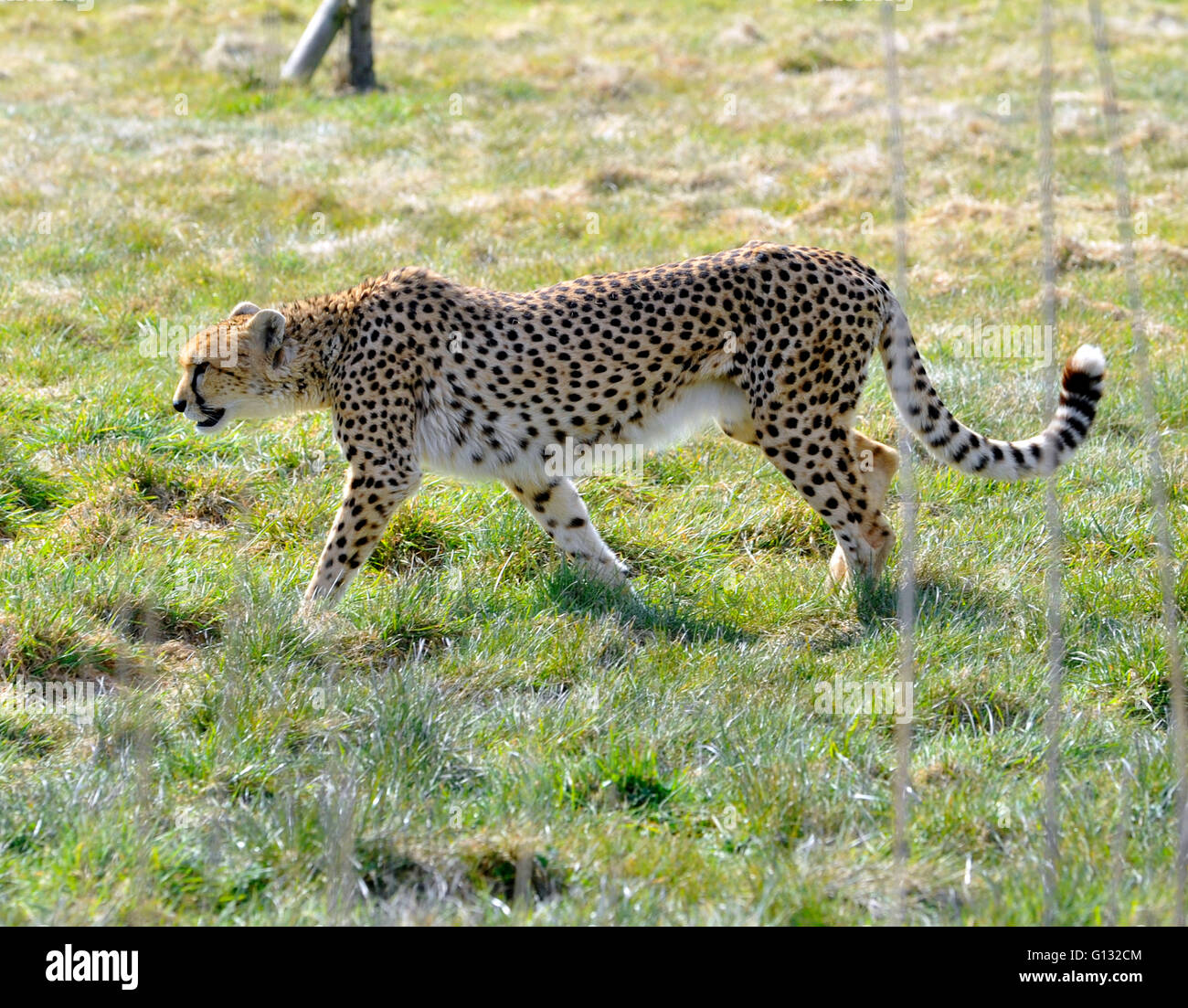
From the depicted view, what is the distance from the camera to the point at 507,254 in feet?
26.7

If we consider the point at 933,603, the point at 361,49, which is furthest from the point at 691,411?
the point at 361,49

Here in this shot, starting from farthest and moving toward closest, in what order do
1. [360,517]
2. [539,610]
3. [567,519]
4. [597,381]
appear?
[567,519], [597,381], [360,517], [539,610]

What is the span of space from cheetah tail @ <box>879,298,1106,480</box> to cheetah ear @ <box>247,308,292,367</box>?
2140 millimetres

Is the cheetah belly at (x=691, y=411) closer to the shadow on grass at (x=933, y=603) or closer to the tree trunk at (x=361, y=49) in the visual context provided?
the shadow on grass at (x=933, y=603)

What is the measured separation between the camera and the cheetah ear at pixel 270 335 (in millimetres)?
4797

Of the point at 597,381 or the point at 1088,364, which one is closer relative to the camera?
the point at 1088,364

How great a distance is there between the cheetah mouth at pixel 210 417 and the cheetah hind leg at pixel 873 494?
225 cm

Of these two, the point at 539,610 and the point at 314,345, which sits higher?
the point at 314,345

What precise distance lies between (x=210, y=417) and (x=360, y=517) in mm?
760

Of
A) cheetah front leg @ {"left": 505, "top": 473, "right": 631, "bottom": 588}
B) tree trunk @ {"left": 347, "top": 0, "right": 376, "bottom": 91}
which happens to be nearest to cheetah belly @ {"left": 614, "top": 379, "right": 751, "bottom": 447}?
cheetah front leg @ {"left": 505, "top": 473, "right": 631, "bottom": 588}

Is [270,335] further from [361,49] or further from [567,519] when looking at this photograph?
[361,49]

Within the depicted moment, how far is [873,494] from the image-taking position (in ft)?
16.2
